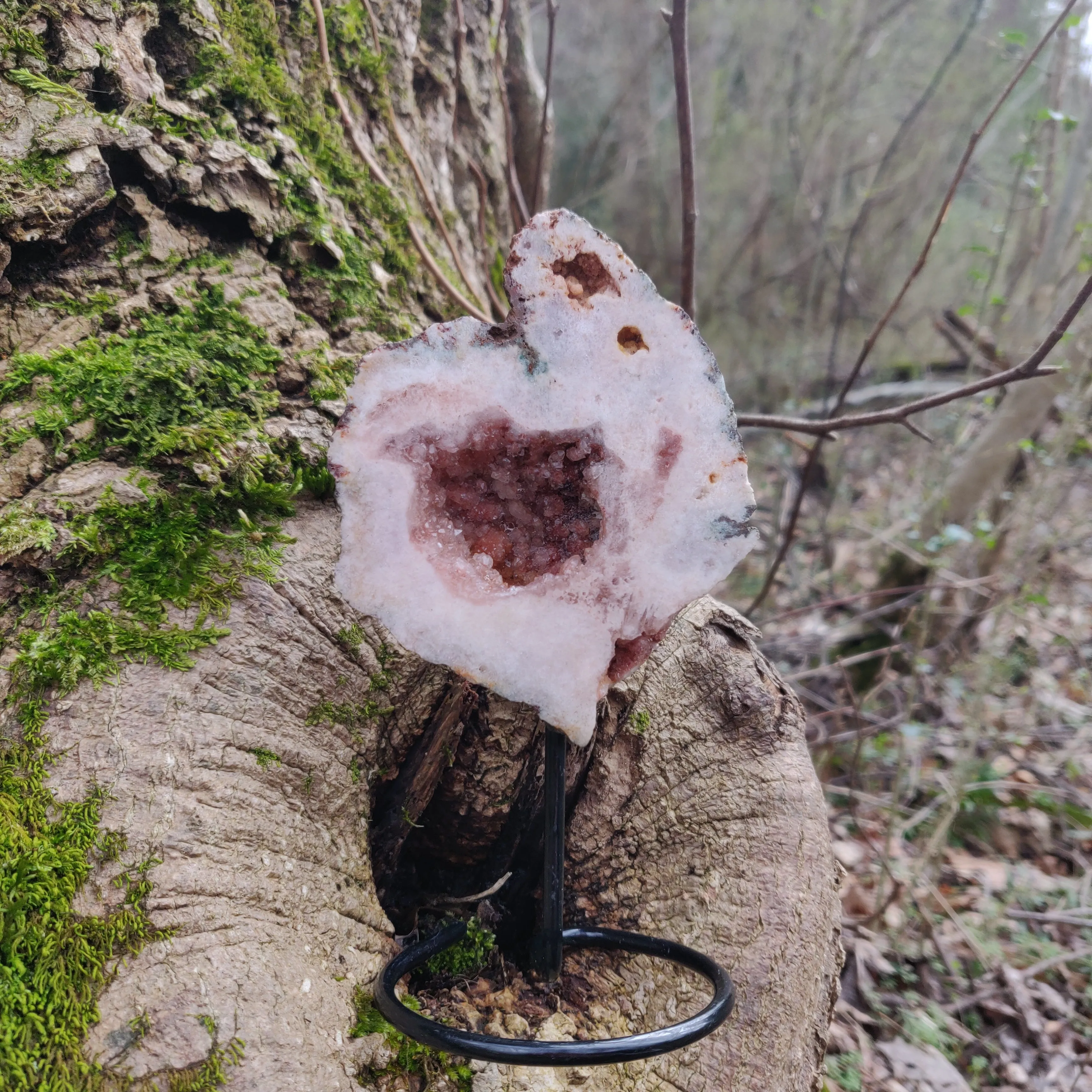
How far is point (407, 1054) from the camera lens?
89cm

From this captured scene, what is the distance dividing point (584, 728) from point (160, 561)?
0.61 m

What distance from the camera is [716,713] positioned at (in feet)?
3.82

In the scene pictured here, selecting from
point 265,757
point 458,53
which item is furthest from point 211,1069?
point 458,53

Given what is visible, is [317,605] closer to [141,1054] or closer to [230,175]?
[141,1054]

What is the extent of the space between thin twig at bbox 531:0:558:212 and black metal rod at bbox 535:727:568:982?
1.55m

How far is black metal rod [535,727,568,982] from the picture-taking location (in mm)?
971

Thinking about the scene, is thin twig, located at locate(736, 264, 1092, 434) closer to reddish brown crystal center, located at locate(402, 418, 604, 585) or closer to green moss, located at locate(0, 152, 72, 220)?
reddish brown crystal center, located at locate(402, 418, 604, 585)

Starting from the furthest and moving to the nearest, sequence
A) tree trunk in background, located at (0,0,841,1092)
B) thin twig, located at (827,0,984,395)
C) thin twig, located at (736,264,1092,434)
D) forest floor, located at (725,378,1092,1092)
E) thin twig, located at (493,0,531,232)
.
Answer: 1. thin twig, located at (827,0,984,395)
2. forest floor, located at (725,378,1092,1092)
3. thin twig, located at (493,0,531,232)
4. thin twig, located at (736,264,1092,434)
5. tree trunk in background, located at (0,0,841,1092)

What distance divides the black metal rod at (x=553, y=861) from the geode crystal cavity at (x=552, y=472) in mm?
124

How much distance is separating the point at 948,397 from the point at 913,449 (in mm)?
4877

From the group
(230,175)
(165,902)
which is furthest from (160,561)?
(230,175)

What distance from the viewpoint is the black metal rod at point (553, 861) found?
3.19ft

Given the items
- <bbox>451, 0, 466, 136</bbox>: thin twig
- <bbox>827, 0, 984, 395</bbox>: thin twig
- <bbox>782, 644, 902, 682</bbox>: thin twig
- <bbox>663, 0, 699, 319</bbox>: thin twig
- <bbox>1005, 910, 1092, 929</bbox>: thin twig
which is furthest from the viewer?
<bbox>827, 0, 984, 395</bbox>: thin twig

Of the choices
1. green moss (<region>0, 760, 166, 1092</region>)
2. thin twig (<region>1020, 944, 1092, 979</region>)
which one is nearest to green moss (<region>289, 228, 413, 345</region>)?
green moss (<region>0, 760, 166, 1092</region>)
